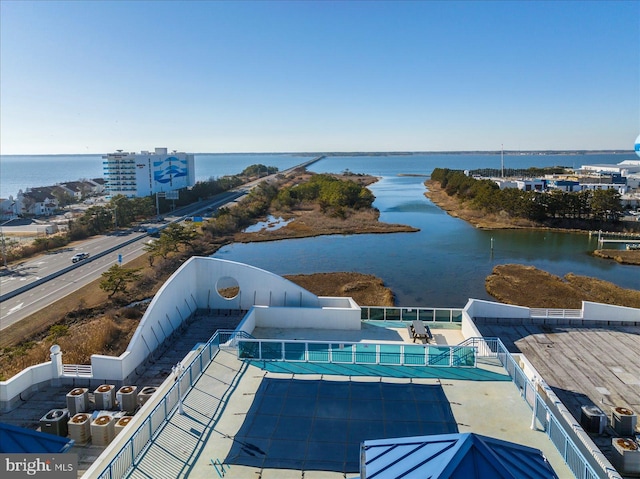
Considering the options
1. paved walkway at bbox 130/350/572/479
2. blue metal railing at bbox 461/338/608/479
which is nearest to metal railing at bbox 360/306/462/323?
blue metal railing at bbox 461/338/608/479

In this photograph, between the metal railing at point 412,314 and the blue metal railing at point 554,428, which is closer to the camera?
the blue metal railing at point 554,428

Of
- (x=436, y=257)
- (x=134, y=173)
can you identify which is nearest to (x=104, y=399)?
(x=436, y=257)

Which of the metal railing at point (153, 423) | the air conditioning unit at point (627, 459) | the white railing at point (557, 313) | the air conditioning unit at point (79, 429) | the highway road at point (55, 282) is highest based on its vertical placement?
the metal railing at point (153, 423)

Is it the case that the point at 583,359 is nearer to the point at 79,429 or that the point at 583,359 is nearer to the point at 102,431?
the point at 102,431

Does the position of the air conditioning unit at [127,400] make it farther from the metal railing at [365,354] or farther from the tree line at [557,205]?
the tree line at [557,205]

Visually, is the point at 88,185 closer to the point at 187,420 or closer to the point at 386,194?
the point at 386,194

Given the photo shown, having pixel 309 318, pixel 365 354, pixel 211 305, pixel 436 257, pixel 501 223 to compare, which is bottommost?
pixel 436 257

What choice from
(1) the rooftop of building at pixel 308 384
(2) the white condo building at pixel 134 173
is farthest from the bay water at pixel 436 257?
(2) the white condo building at pixel 134 173
